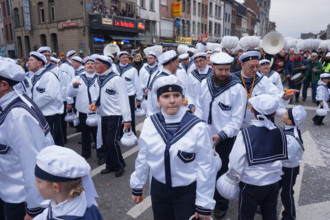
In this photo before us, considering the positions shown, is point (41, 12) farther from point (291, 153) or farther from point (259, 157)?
point (259, 157)

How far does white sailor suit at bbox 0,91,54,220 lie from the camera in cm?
219

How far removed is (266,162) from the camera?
2723 millimetres

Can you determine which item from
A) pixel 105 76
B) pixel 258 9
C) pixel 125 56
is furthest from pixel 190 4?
pixel 258 9

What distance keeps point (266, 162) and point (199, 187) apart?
A: 2.84ft

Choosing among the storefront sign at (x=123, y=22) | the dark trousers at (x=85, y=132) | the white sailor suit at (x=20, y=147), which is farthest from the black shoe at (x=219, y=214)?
the storefront sign at (x=123, y=22)

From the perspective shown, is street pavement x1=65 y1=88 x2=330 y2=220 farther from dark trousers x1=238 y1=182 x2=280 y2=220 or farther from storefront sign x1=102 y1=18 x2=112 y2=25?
storefront sign x1=102 y1=18 x2=112 y2=25

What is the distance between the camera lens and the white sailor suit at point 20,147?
2.19 meters

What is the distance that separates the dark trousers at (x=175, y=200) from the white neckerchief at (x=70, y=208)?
970 millimetres

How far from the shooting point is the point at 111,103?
16.2 ft

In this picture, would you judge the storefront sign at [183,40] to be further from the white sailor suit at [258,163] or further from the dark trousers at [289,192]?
the white sailor suit at [258,163]

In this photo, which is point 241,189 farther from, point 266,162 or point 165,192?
point 165,192

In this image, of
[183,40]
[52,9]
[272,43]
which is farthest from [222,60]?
[183,40]

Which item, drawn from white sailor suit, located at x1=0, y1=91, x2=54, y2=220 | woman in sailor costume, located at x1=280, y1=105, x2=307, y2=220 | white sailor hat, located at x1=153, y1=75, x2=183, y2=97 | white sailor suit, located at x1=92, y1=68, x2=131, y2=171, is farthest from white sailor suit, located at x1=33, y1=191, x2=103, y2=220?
white sailor suit, located at x1=92, y1=68, x2=131, y2=171

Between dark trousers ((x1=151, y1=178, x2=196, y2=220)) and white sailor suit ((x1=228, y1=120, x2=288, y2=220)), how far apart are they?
679 mm
